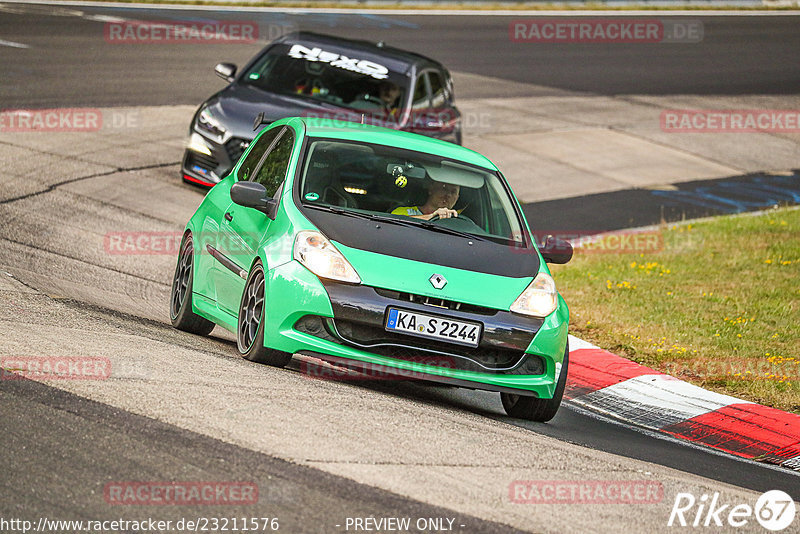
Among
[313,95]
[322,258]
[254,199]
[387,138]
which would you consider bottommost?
[313,95]

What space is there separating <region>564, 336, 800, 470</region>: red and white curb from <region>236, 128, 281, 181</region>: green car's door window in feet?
→ 9.31

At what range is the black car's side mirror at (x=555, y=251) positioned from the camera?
26.7 feet

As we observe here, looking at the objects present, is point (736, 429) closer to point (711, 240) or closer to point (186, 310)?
point (186, 310)

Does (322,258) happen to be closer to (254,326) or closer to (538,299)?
(254,326)

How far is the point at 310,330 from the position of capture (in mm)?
7090

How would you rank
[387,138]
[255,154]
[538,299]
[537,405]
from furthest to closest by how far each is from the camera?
[255,154] → [387,138] → [537,405] → [538,299]

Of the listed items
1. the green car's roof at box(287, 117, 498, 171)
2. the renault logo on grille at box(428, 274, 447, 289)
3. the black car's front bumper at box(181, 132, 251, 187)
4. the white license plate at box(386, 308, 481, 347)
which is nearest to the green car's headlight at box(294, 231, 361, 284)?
the white license plate at box(386, 308, 481, 347)

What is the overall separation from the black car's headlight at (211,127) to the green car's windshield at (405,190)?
5754mm

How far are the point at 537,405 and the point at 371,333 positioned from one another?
4.29 ft

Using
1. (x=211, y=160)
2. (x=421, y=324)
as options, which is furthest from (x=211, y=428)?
(x=211, y=160)

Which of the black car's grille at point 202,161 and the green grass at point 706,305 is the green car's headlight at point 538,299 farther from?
the black car's grille at point 202,161

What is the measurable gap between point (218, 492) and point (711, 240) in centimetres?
1097

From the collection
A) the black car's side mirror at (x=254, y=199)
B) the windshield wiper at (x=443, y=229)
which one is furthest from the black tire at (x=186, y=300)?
the windshield wiper at (x=443, y=229)

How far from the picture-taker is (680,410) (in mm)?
8766
